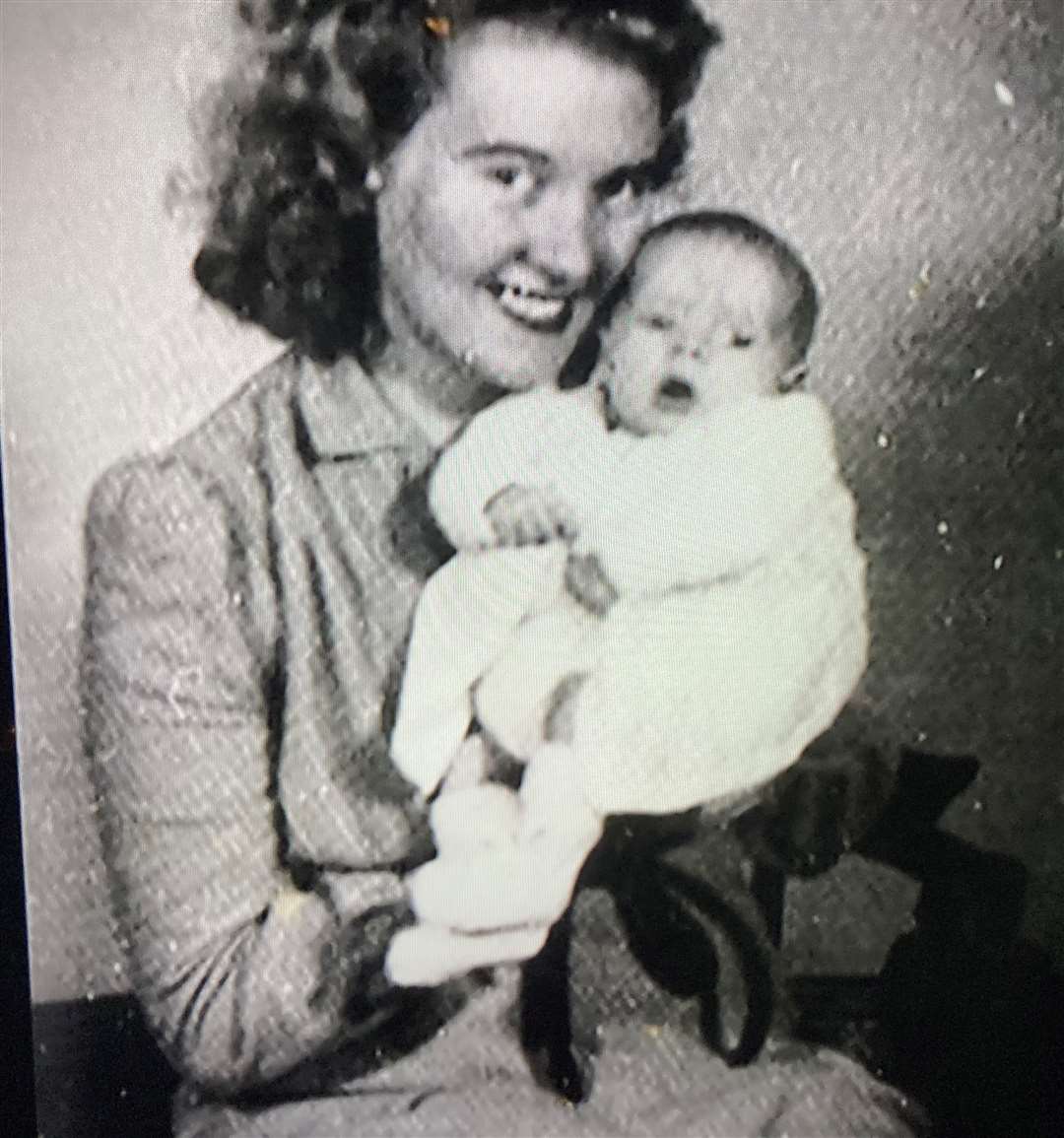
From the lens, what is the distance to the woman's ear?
3.24ft

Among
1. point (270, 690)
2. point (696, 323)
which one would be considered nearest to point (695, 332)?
point (696, 323)

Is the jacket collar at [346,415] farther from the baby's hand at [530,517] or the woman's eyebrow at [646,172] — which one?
the woman's eyebrow at [646,172]

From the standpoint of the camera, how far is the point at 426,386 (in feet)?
3.30

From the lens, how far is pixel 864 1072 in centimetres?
101

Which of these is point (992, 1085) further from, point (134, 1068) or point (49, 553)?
point (49, 553)

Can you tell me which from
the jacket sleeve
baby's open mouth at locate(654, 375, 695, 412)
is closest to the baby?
baby's open mouth at locate(654, 375, 695, 412)

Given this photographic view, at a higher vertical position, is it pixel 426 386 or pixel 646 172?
pixel 646 172

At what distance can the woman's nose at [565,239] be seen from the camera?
0.99 meters

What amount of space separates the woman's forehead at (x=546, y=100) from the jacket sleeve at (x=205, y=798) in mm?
303

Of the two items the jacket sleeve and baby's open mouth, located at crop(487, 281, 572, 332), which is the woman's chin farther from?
the jacket sleeve

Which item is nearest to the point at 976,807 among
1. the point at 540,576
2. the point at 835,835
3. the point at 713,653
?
the point at 835,835

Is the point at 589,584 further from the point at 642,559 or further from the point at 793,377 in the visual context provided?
the point at 793,377

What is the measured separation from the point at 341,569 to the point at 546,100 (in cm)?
33

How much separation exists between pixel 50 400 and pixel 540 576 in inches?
13.5
